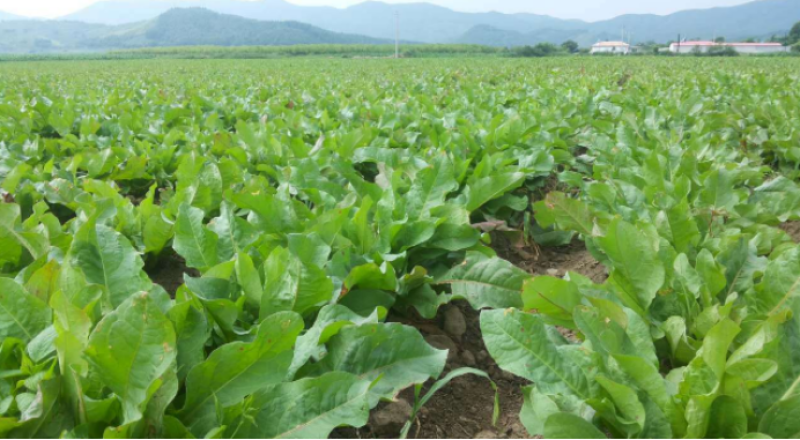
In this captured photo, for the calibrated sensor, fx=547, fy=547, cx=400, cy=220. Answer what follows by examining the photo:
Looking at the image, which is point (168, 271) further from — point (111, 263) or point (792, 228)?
point (792, 228)

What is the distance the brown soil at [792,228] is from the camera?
10.1 feet

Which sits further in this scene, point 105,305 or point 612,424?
point 105,305

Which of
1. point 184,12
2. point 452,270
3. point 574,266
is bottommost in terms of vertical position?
point 574,266

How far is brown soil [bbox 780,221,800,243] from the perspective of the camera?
3.08m

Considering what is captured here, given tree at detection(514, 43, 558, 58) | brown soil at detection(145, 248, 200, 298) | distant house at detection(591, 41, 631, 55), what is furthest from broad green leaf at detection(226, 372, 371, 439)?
distant house at detection(591, 41, 631, 55)

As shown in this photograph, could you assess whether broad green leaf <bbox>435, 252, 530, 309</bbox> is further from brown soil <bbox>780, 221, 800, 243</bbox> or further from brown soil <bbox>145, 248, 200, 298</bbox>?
brown soil <bbox>780, 221, 800, 243</bbox>

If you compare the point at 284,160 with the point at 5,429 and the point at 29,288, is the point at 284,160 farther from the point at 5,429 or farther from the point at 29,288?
the point at 5,429

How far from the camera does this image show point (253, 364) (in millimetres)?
1293

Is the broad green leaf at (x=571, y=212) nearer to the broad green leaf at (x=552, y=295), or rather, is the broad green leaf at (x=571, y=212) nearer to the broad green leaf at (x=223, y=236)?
the broad green leaf at (x=552, y=295)

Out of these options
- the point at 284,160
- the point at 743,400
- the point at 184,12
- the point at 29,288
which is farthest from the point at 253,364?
the point at 184,12

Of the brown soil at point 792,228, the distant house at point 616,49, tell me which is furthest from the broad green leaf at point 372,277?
the distant house at point 616,49

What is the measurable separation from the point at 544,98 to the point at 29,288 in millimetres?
6089

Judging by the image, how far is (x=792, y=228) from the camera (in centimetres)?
319

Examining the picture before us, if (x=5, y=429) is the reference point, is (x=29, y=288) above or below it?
above
